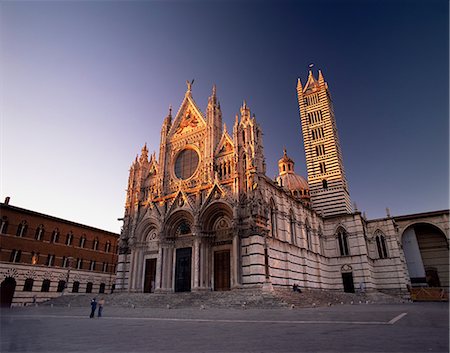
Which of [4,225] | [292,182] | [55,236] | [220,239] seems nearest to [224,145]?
[220,239]

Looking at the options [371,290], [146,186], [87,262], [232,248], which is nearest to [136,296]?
[232,248]

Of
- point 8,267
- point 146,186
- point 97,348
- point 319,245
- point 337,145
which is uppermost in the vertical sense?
point 337,145

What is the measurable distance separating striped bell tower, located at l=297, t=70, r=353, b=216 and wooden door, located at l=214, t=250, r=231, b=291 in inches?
785

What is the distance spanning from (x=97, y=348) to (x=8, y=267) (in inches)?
1158

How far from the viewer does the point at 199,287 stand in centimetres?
2450

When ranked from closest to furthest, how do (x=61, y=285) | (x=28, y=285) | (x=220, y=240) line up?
(x=220, y=240) → (x=28, y=285) → (x=61, y=285)

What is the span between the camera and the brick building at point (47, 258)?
94.2 feet

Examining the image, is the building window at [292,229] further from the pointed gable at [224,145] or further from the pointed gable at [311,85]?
the pointed gable at [311,85]

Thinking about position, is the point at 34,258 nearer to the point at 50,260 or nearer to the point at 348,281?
the point at 50,260

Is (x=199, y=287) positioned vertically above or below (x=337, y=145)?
below

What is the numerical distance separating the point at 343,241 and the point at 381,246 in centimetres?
496

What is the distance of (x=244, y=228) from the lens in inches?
928

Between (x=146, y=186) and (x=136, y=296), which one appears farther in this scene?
(x=146, y=186)

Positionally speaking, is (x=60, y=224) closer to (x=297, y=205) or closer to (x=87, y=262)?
(x=87, y=262)
